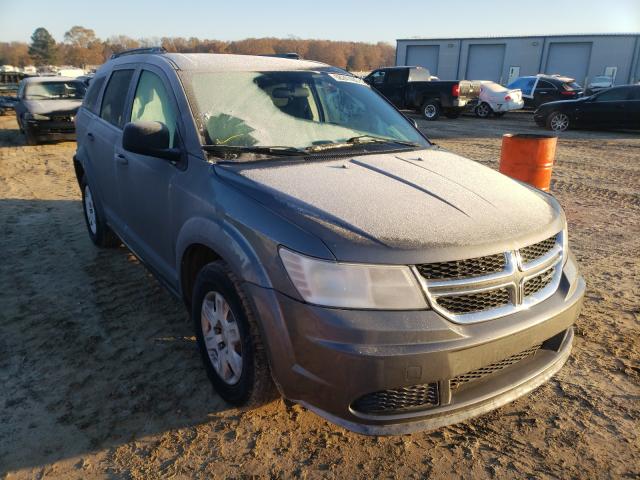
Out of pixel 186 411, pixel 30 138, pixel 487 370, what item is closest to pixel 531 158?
pixel 487 370

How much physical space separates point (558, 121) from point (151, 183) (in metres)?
14.9

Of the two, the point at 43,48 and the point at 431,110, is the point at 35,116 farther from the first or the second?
the point at 43,48

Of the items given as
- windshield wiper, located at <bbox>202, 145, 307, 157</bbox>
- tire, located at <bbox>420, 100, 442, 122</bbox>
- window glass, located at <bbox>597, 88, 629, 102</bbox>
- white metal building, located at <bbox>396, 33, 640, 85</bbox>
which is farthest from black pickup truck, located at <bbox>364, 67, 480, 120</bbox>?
white metal building, located at <bbox>396, 33, 640, 85</bbox>

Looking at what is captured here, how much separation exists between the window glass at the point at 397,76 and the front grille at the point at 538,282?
1824 cm

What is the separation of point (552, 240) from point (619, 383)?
1.11m

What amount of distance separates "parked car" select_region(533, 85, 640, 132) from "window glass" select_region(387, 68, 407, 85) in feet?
19.6

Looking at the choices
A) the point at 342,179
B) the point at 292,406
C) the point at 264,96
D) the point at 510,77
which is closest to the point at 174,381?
the point at 292,406

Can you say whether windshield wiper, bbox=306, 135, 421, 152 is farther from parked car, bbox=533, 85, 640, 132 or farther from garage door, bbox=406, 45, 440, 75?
garage door, bbox=406, 45, 440, 75

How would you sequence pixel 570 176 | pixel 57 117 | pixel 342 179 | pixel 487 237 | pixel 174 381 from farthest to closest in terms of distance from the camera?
pixel 57 117
pixel 570 176
pixel 174 381
pixel 342 179
pixel 487 237

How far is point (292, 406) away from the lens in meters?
2.72

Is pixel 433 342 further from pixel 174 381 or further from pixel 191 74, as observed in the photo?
pixel 191 74

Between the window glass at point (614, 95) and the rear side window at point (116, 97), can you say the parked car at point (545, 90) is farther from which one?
the rear side window at point (116, 97)

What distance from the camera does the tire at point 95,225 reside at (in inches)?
185

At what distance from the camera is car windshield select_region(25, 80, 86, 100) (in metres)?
12.0
